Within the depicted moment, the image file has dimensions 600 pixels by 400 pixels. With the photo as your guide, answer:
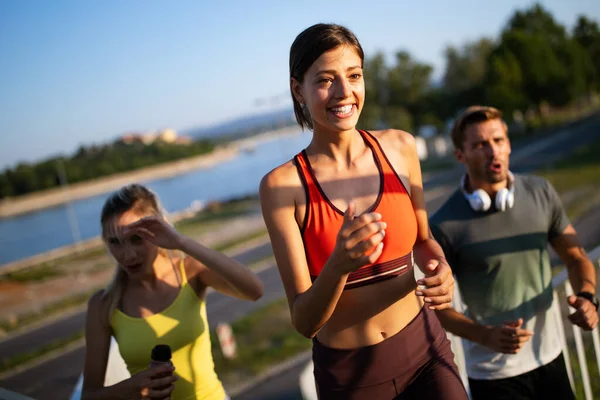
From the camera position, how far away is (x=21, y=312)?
84.5 feet

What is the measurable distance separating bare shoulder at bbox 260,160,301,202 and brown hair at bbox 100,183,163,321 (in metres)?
0.91

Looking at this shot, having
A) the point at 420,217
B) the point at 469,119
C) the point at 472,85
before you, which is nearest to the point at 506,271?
the point at 469,119

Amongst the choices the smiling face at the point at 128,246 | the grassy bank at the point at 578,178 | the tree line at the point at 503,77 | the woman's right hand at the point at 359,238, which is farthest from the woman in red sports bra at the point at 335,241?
the tree line at the point at 503,77

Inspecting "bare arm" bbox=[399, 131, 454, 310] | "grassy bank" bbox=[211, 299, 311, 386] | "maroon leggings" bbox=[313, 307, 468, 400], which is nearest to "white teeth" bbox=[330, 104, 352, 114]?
"bare arm" bbox=[399, 131, 454, 310]

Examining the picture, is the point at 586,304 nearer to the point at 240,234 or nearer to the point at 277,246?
the point at 277,246

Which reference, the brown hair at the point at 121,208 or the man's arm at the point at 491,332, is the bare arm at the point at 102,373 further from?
the man's arm at the point at 491,332

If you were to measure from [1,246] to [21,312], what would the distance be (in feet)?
136

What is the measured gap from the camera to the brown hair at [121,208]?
8.35ft

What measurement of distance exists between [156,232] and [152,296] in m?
0.35

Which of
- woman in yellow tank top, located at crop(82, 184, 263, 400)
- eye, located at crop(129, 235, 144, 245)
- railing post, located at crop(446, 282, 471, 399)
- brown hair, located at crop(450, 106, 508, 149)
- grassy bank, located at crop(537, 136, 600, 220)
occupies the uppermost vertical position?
brown hair, located at crop(450, 106, 508, 149)

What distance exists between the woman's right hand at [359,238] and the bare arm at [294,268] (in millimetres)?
78

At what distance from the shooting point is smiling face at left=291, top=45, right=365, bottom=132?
5.97ft

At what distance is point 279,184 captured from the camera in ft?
6.01

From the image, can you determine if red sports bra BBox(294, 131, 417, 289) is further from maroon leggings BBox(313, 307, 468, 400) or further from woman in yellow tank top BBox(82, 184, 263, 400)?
woman in yellow tank top BBox(82, 184, 263, 400)
